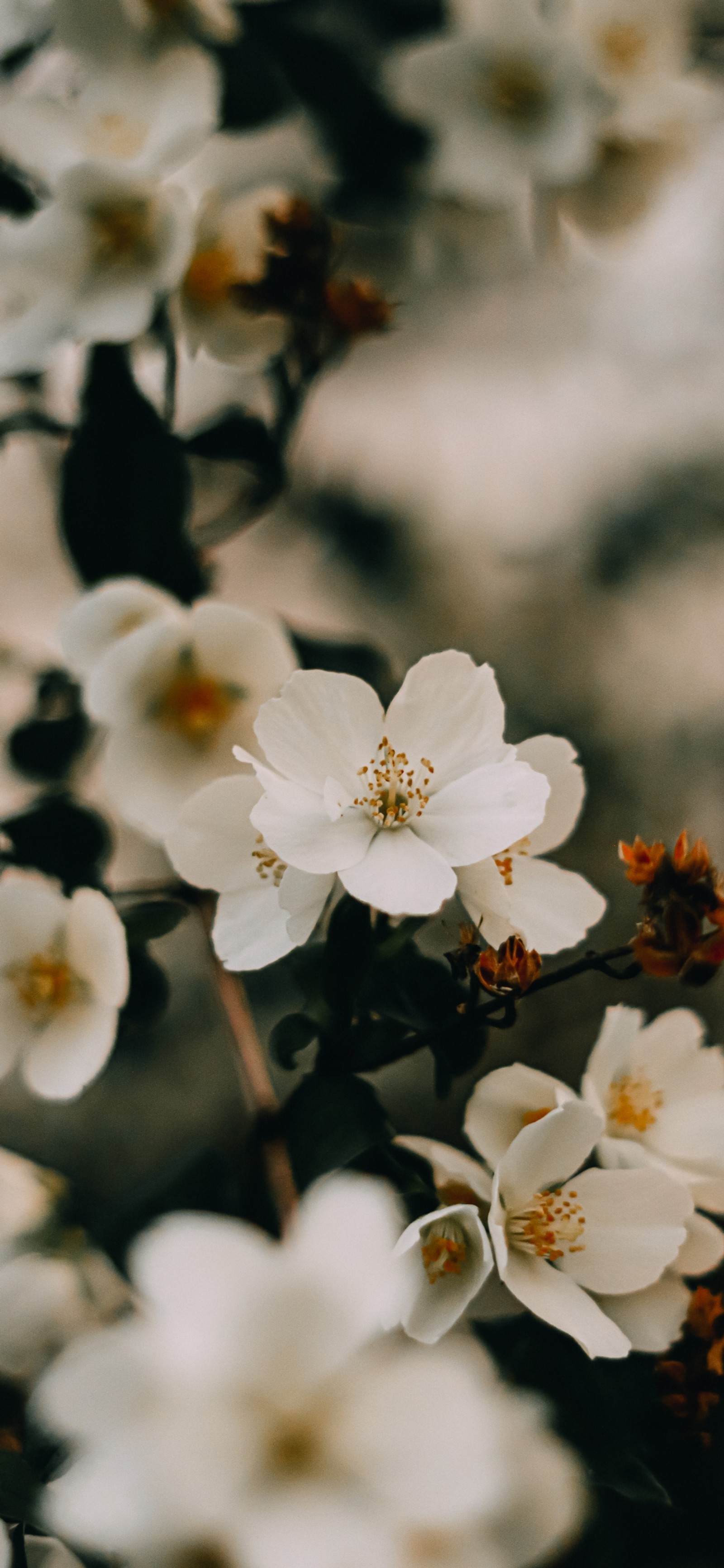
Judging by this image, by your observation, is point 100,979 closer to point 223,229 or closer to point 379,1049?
point 379,1049

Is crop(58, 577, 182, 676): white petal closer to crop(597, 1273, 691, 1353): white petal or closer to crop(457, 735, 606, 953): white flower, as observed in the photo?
crop(457, 735, 606, 953): white flower

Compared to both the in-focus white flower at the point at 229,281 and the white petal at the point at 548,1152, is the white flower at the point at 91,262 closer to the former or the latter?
the in-focus white flower at the point at 229,281

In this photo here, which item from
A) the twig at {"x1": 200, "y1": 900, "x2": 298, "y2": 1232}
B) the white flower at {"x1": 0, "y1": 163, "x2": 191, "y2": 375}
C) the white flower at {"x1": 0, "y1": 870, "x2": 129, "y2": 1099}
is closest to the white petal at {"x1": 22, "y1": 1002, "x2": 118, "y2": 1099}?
the white flower at {"x1": 0, "y1": 870, "x2": 129, "y2": 1099}

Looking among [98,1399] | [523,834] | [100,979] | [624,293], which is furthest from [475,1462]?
[624,293]

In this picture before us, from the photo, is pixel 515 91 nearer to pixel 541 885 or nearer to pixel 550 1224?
pixel 541 885

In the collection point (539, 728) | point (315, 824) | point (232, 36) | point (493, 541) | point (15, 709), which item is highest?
point (232, 36)

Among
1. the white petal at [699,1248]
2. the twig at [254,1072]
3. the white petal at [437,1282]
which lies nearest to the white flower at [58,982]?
the twig at [254,1072]
